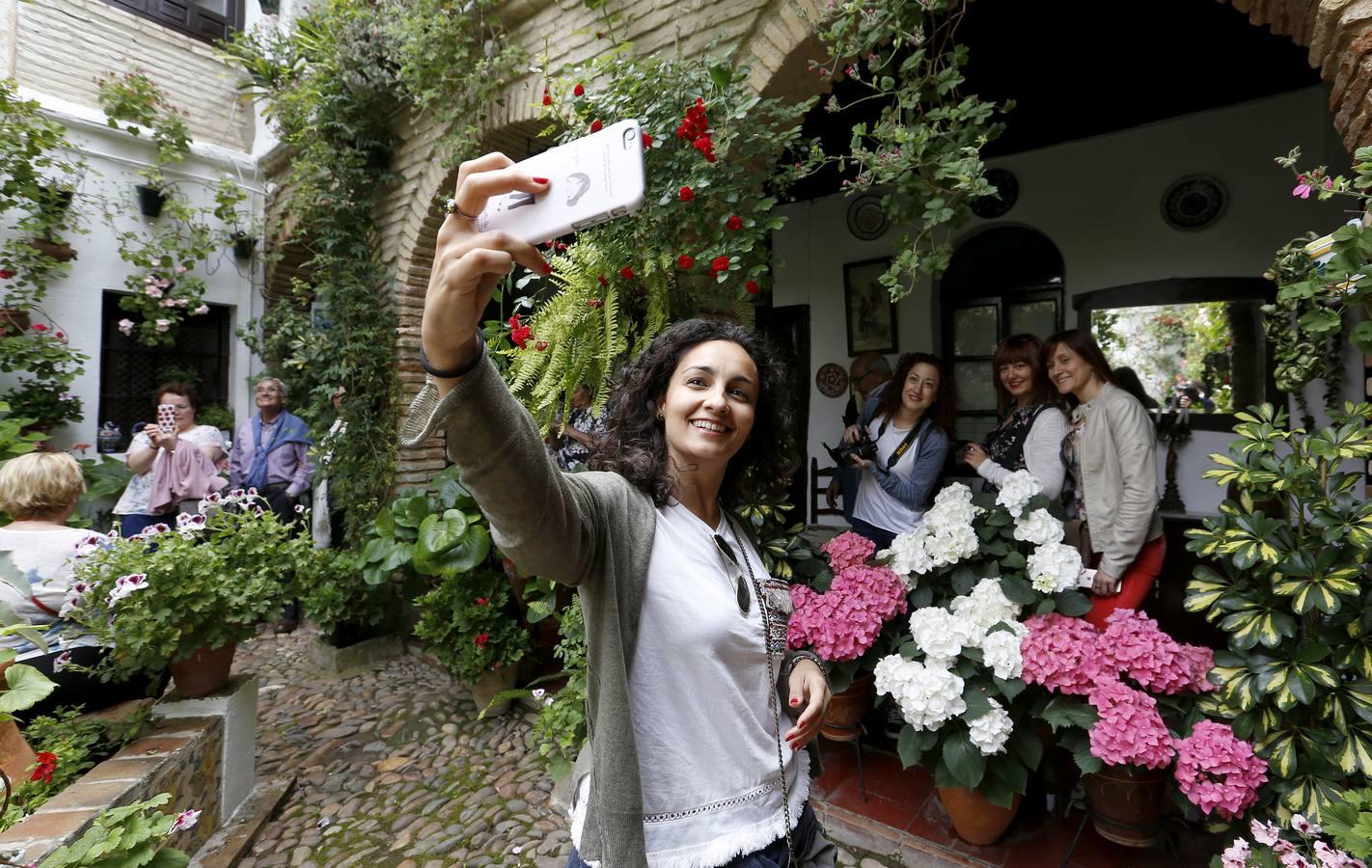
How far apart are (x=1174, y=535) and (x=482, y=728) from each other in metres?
4.88

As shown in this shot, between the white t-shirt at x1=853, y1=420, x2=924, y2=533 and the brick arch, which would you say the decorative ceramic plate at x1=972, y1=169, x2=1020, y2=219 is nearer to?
the white t-shirt at x1=853, y1=420, x2=924, y2=533

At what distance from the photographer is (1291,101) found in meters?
3.82

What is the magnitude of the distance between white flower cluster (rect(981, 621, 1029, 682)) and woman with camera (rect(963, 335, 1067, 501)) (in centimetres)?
88

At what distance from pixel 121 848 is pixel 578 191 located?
1.78 meters

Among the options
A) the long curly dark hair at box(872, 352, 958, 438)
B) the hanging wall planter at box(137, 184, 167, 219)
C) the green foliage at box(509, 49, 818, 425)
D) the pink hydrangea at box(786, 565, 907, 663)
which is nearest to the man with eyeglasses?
Answer: the hanging wall planter at box(137, 184, 167, 219)

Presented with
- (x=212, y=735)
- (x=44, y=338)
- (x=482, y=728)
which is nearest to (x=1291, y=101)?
(x=482, y=728)

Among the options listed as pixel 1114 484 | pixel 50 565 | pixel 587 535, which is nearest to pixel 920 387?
pixel 1114 484

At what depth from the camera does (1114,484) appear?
8.85 ft

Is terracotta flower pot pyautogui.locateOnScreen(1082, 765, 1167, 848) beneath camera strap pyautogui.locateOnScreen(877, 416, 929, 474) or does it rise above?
beneath

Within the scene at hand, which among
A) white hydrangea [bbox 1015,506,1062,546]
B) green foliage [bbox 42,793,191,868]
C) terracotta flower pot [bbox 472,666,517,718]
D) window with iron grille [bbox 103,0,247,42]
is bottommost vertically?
terracotta flower pot [bbox 472,666,517,718]

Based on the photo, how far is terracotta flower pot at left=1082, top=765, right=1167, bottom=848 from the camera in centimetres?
207

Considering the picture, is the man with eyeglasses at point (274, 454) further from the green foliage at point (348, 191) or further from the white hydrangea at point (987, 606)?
the white hydrangea at point (987, 606)

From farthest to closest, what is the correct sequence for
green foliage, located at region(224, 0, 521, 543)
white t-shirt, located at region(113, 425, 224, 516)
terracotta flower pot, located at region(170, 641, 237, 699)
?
1. white t-shirt, located at region(113, 425, 224, 516)
2. green foliage, located at region(224, 0, 521, 543)
3. terracotta flower pot, located at region(170, 641, 237, 699)

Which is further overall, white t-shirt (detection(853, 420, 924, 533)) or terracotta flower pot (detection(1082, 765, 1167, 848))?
white t-shirt (detection(853, 420, 924, 533))
